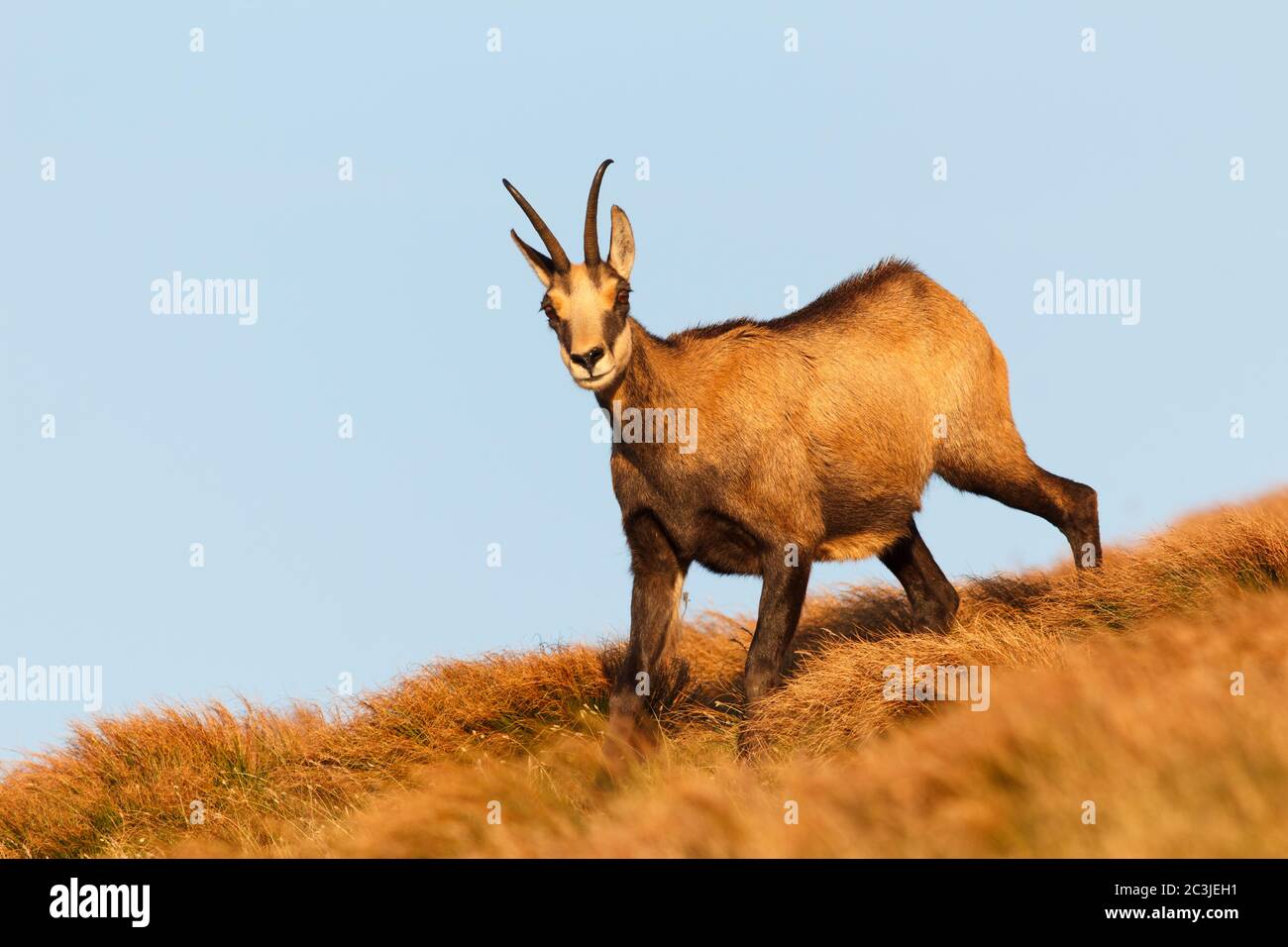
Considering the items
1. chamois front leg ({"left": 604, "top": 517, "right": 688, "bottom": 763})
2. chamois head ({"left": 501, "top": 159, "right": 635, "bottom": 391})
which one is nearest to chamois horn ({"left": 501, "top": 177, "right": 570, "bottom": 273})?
chamois head ({"left": 501, "top": 159, "right": 635, "bottom": 391})

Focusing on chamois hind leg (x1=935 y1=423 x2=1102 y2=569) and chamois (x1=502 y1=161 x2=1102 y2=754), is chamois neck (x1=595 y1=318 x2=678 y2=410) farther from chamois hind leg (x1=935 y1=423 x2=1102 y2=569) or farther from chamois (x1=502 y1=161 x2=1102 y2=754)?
chamois hind leg (x1=935 y1=423 x2=1102 y2=569)

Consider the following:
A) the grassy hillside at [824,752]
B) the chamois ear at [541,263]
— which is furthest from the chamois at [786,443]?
the grassy hillside at [824,752]

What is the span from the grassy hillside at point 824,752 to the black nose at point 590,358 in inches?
93.3

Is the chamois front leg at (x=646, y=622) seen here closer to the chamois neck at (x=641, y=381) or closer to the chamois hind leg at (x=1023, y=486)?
the chamois neck at (x=641, y=381)

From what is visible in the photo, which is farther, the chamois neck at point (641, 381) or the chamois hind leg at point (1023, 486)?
the chamois hind leg at point (1023, 486)

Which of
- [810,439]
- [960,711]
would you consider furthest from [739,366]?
[960,711]

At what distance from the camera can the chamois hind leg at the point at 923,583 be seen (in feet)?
37.4

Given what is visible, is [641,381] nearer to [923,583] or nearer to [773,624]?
[773,624]

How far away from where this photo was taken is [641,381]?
9.85 meters

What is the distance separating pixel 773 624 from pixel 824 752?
1152 millimetres

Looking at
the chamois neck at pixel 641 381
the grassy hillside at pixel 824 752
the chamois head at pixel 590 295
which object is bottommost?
the grassy hillside at pixel 824 752

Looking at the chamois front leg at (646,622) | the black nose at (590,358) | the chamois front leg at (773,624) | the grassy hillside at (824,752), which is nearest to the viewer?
the grassy hillside at (824,752)
